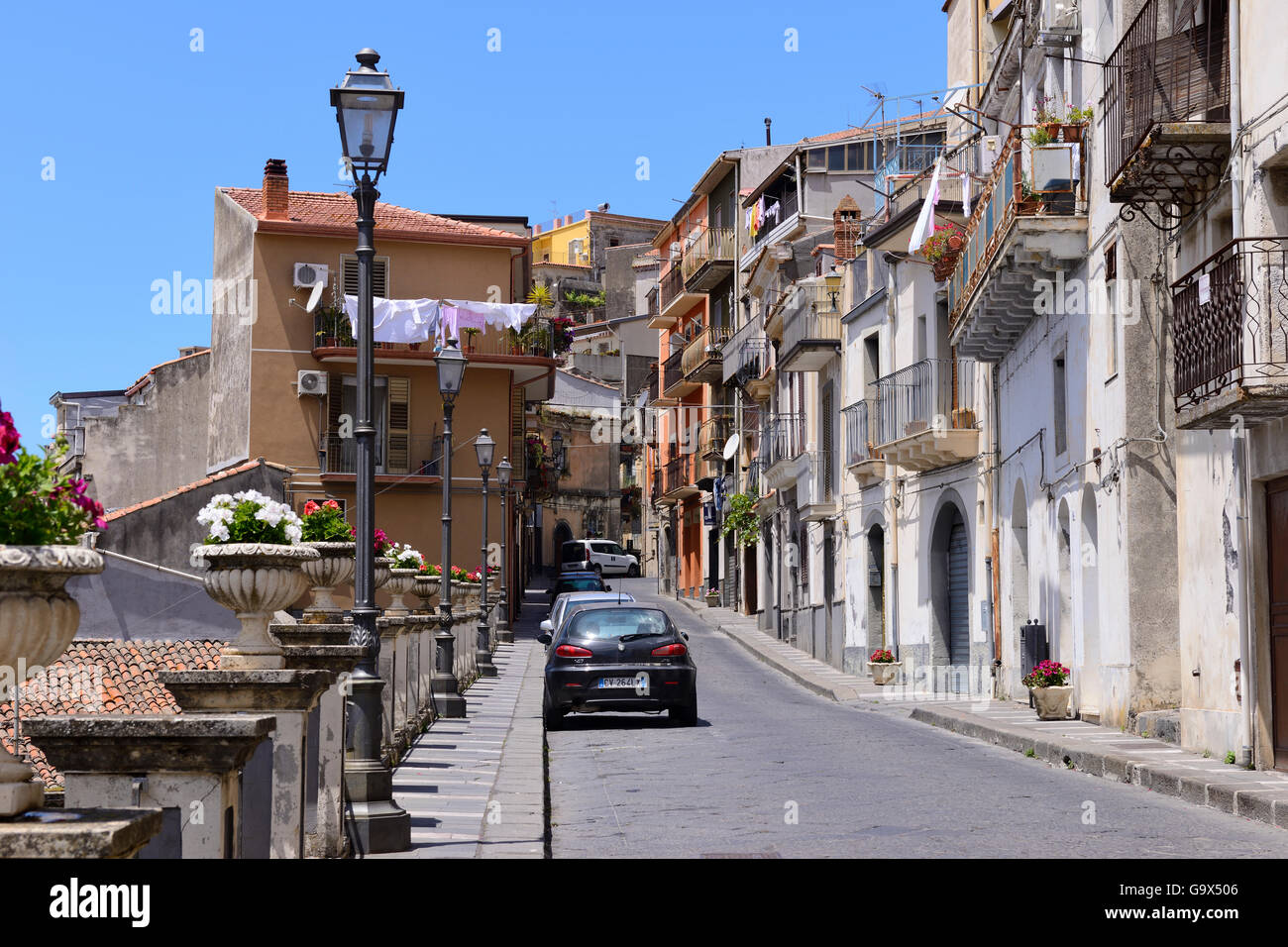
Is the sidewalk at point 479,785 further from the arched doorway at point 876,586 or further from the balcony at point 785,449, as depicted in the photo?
the balcony at point 785,449

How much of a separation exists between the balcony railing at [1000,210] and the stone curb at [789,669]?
645 centimetres

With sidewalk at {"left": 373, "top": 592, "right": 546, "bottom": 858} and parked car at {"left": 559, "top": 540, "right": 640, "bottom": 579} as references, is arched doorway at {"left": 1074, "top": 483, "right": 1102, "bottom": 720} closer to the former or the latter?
sidewalk at {"left": 373, "top": 592, "right": 546, "bottom": 858}

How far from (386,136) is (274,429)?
3611 centimetres

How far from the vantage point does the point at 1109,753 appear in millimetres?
15500

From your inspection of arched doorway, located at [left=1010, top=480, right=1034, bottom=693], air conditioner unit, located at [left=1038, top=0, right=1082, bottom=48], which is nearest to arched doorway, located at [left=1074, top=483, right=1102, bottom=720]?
arched doorway, located at [left=1010, top=480, right=1034, bottom=693]

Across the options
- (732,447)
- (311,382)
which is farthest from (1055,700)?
(732,447)

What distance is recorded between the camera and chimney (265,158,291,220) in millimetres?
46719

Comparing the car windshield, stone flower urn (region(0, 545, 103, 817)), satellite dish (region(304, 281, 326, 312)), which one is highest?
satellite dish (region(304, 281, 326, 312))

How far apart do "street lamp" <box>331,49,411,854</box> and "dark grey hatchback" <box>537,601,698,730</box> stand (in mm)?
9040

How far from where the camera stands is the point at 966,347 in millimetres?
26734

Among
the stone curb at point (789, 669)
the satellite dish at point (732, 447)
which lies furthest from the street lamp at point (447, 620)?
the satellite dish at point (732, 447)

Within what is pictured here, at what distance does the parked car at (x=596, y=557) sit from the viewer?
72.1 meters

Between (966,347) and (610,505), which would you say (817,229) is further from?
(610,505)
